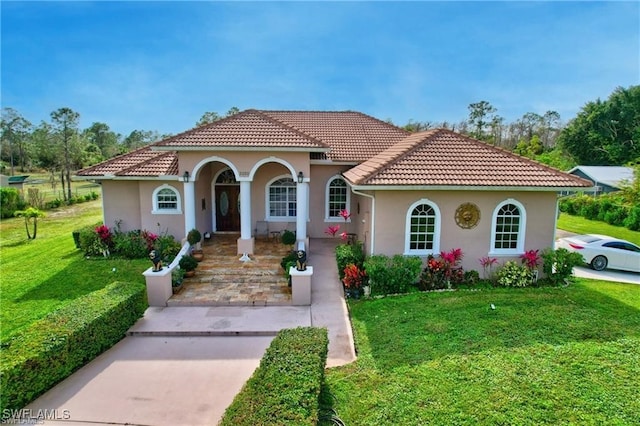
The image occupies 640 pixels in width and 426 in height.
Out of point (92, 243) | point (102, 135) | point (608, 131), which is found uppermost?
point (102, 135)

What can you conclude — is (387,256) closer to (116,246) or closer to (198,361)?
(198,361)

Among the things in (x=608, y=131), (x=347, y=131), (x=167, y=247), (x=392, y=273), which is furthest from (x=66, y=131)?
(x=608, y=131)

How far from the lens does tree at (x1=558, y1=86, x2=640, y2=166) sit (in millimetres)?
51375

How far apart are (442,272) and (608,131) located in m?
56.9

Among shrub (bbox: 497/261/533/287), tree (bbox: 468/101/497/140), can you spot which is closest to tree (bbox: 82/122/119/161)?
tree (bbox: 468/101/497/140)

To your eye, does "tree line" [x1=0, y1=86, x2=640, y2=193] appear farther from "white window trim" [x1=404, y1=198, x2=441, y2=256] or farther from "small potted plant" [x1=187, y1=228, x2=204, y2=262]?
"small potted plant" [x1=187, y1=228, x2=204, y2=262]

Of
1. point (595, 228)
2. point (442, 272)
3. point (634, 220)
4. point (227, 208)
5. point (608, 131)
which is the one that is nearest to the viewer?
point (442, 272)

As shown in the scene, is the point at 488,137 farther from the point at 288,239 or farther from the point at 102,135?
the point at 102,135

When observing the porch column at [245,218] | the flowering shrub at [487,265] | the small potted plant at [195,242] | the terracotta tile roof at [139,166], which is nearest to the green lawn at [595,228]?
the flowering shrub at [487,265]

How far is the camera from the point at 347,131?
21109 millimetres

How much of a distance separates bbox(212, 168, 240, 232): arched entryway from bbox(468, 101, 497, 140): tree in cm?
5767

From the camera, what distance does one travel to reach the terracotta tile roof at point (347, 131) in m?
18.4

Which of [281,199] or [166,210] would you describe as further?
[281,199]

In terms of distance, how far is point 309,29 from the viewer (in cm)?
1864
